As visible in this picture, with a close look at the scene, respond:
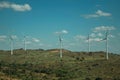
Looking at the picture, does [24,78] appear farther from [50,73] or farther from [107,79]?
[107,79]

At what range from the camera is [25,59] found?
13738 cm

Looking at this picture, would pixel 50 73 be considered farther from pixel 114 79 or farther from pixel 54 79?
pixel 114 79

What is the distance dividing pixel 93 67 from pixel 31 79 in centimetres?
3346

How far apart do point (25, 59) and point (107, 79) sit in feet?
214

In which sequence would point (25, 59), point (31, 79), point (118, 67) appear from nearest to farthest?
point (31, 79) → point (118, 67) → point (25, 59)

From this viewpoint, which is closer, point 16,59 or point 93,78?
point 93,78

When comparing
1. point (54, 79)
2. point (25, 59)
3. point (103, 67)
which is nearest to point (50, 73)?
point (54, 79)

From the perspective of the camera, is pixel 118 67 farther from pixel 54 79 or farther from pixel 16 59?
pixel 16 59

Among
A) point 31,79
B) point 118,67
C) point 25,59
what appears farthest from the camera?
point 25,59

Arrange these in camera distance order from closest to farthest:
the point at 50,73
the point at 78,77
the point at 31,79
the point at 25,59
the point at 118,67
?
the point at 31,79 < the point at 78,77 < the point at 50,73 < the point at 118,67 < the point at 25,59

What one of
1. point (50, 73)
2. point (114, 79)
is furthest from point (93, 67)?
point (114, 79)

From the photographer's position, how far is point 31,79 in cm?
7700

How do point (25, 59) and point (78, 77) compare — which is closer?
point (78, 77)

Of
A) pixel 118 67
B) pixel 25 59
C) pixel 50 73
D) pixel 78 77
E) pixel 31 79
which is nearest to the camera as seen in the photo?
pixel 31 79
